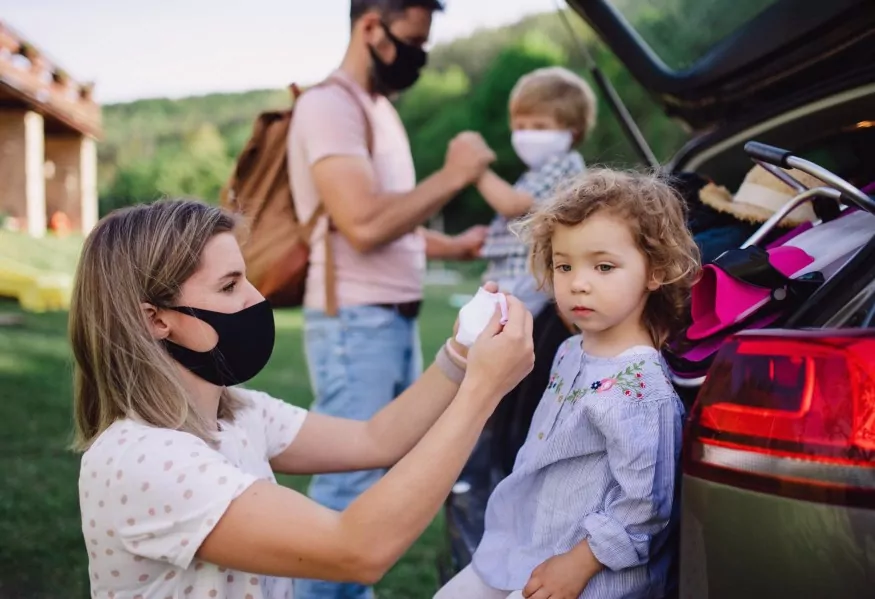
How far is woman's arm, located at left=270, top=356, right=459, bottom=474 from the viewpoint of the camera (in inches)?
88.0

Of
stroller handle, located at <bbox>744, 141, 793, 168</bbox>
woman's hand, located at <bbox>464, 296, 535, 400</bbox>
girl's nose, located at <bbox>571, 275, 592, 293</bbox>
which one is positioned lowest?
woman's hand, located at <bbox>464, 296, 535, 400</bbox>

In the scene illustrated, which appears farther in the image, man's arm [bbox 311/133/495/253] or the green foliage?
the green foliage

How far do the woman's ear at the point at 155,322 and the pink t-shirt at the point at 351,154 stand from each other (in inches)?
50.0

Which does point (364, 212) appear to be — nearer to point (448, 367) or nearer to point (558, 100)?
point (448, 367)

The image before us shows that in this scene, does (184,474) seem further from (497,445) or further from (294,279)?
(294,279)

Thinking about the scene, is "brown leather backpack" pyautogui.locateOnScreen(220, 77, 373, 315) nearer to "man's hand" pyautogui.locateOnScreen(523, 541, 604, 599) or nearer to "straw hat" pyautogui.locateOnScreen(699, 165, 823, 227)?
"straw hat" pyautogui.locateOnScreen(699, 165, 823, 227)

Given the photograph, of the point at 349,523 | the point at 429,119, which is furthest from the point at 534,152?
the point at 429,119

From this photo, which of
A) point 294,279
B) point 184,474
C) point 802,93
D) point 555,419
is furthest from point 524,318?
point 294,279

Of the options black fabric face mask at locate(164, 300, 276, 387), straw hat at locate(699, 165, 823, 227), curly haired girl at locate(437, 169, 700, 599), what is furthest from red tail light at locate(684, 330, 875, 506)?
black fabric face mask at locate(164, 300, 276, 387)

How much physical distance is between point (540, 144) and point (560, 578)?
242 centimetres

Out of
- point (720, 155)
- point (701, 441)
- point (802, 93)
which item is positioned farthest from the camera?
point (720, 155)

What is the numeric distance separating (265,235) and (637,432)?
197 cm

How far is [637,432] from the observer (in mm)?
1719

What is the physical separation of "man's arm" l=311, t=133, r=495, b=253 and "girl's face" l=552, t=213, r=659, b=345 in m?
1.23
